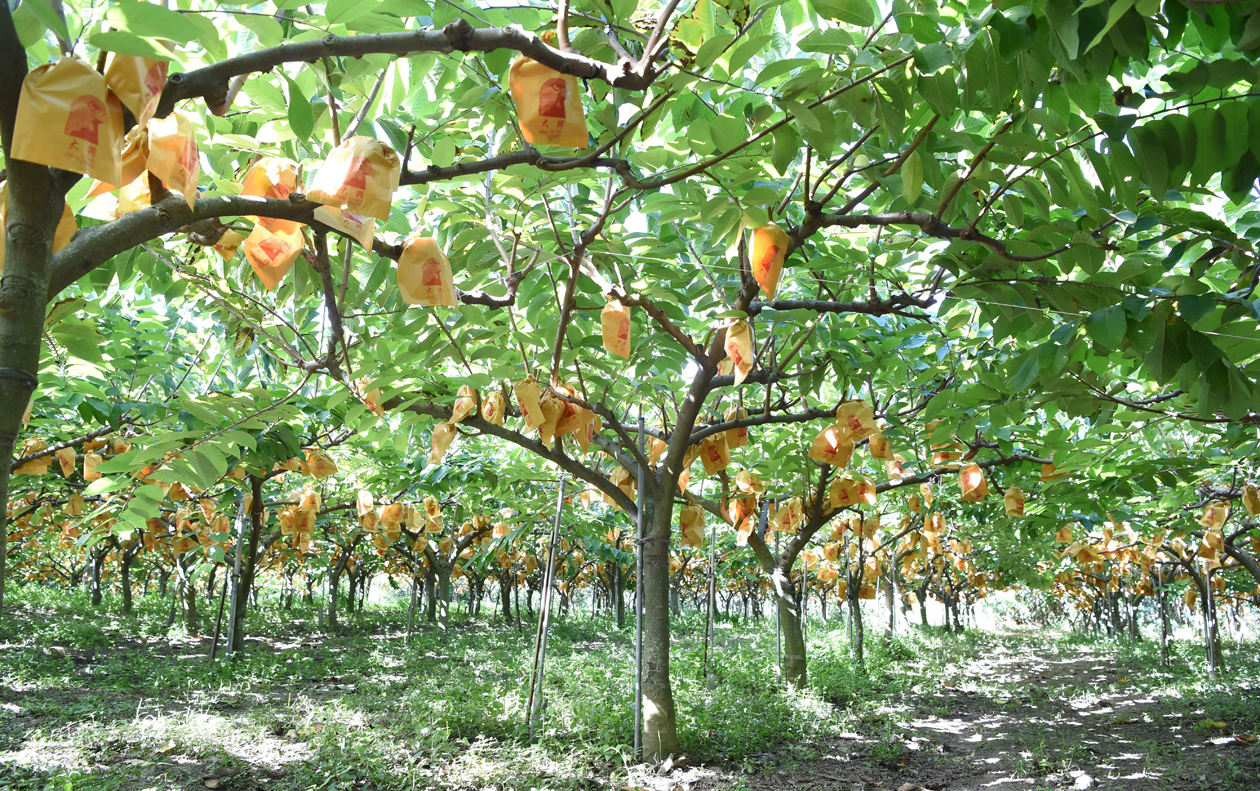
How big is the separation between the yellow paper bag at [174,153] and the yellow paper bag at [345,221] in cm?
36

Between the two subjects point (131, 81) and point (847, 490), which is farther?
point (847, 490)

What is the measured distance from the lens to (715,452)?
4719mm

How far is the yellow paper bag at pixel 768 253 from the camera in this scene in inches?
90.3

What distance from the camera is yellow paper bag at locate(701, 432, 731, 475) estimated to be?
472 centimetres

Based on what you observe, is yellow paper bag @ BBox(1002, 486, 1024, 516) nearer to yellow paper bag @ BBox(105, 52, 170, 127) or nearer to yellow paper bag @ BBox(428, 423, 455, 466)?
yellow paper bag @ BBox(428, 423, 455, 466)

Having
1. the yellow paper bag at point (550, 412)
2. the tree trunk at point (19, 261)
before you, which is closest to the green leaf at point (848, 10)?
the tree trunk at point (19, 261)

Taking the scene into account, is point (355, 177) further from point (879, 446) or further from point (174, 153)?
point (879, 446)

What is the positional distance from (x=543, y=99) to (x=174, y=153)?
77 centimetres

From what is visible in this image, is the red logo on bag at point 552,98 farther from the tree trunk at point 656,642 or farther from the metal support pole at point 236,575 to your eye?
the metal support pole at point 236,575

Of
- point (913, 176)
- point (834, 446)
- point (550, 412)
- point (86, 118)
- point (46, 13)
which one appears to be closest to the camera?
point (46, 13)

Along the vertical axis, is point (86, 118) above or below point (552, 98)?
below

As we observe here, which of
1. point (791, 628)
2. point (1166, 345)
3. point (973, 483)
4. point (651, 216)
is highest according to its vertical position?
point (651, 216)

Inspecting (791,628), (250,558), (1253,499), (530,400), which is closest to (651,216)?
(530,400)

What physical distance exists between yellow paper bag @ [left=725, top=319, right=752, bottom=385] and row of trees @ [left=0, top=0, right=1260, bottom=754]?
0.02 m
